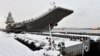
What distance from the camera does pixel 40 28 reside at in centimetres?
3988

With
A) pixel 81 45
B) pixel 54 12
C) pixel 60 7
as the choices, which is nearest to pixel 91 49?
pixel 81 45

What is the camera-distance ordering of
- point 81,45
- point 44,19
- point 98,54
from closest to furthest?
point 81,45 → point 98,54 → point 44,19

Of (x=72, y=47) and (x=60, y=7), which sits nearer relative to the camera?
(x=72, y=47)

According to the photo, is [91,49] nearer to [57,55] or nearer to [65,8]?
[57,55]

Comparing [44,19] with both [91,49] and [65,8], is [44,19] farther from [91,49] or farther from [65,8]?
[91,49]

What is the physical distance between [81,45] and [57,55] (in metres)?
5.55

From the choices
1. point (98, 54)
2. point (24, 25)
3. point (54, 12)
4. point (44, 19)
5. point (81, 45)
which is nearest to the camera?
point (81, 45)

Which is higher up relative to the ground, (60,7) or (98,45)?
(60,7)

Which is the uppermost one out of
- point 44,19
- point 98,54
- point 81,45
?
point 44,19

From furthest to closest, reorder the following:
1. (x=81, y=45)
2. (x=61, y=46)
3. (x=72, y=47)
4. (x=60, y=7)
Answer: (x=60, y=7)
(x=81, y=45)
(x=72, y=47)
(x=61, y=46)

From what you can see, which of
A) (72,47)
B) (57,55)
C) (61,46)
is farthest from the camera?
(72,47)

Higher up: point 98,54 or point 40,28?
point 40,28

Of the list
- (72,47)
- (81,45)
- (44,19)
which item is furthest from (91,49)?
(44,19)

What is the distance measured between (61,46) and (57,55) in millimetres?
1709
